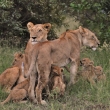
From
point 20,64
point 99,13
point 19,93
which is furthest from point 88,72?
point 99,13

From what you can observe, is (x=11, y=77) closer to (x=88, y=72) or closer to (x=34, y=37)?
(x=34, y=37)

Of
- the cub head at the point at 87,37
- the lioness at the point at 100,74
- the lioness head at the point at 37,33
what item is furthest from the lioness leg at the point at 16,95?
the cub head at the point at 87,37

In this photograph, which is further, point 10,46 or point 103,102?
point 10,46

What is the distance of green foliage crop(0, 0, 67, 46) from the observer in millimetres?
12102

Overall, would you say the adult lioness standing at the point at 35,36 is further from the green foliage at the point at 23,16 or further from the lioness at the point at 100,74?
the green foliage at the point at 23,16

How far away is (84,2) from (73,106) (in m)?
3.71

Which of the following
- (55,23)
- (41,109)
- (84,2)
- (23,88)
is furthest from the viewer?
(55,23)

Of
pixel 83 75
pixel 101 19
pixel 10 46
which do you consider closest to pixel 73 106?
pixel 83 75

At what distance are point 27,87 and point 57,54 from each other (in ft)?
2.59

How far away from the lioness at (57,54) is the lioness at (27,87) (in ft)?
0.40

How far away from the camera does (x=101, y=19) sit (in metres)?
10.6

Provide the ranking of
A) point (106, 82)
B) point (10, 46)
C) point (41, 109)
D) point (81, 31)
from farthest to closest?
point (10, 46) → point (81, 31) → point (106, 82) → point (41, 109)

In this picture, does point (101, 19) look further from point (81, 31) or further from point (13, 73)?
point (13, 73)

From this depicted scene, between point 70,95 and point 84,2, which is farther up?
point 84,2
